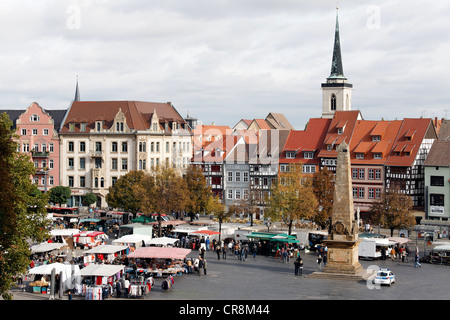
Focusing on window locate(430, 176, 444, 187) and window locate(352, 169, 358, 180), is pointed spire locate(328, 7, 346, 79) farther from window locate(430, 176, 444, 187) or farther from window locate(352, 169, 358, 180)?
window locate(430, 176, 444, 187)

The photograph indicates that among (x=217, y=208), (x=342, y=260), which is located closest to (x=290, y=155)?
(x=217, y=208)

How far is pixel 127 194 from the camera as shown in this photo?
81.3 meters

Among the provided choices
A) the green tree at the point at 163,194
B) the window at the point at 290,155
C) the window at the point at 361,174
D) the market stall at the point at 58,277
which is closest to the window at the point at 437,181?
the window at the point at 361,174

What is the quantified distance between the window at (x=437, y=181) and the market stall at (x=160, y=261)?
39452mm

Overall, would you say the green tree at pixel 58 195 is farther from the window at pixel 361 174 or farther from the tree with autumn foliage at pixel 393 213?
the tree with autumn foliage at pixel 393 213

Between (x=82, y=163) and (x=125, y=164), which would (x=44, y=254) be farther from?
(x=82, y=163)

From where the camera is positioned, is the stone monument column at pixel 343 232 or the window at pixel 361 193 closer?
the stone monument column at pixel 343 232

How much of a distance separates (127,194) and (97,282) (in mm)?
37270

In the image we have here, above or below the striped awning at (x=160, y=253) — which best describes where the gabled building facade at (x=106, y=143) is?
above

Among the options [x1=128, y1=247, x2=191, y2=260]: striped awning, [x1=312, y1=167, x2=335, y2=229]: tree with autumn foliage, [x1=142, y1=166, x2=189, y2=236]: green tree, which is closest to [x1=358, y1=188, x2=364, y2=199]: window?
[x1=312, y1=167, x2=335, y2=229]: tree with autumn foliage

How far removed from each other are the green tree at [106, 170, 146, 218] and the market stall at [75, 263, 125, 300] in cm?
3388

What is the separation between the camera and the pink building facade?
340 ft

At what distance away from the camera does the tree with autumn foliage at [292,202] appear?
2756 inches
